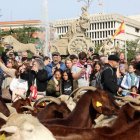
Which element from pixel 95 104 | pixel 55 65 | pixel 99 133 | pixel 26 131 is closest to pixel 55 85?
pixel 55 65

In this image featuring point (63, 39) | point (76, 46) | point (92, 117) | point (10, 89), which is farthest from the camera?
point (63, 39)

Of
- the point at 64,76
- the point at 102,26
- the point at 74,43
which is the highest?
the point at 64,76

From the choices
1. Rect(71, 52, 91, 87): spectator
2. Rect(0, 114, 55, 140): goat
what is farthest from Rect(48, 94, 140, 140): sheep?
Rect(71, 52, 91, 87): spectator

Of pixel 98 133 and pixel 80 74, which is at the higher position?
pixel 98 133

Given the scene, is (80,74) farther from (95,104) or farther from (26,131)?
(26,131)

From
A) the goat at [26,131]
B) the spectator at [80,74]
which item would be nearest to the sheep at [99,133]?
the goat at [26,131]

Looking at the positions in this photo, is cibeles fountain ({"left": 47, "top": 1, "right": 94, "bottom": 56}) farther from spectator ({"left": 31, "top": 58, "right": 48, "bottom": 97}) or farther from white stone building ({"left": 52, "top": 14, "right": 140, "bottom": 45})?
white stone building ({"left": 52, "top": 14, "right": 140, "bottom": 45})

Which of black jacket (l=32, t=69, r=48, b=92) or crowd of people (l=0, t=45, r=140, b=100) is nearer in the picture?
crowd of people (l=0, t=45, r=140, b=100)

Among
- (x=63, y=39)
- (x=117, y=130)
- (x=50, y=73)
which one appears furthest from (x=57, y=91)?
(x=63, y=39)

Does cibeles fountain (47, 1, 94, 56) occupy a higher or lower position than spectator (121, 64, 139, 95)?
lower

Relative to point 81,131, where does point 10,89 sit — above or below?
below

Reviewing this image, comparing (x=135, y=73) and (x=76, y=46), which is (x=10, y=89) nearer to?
(x=135, y=73)

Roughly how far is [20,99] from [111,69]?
2057mm

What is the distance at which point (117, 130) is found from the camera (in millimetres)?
7168
